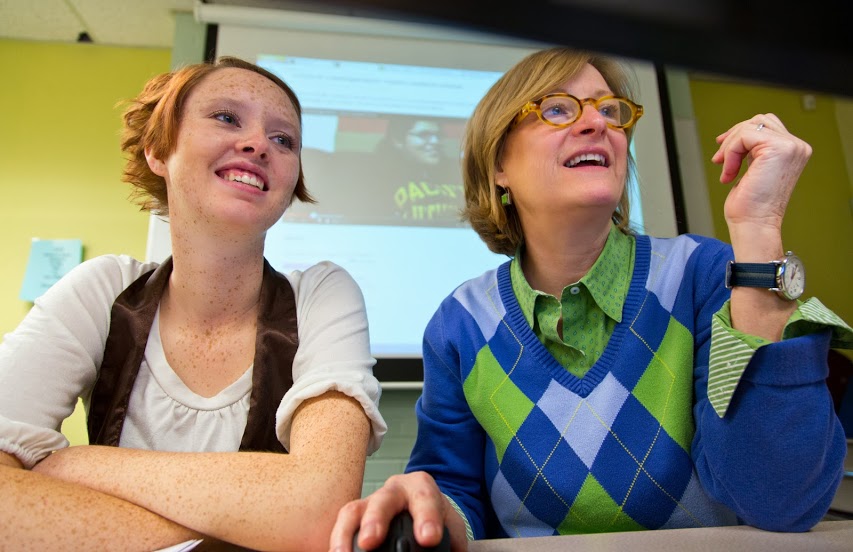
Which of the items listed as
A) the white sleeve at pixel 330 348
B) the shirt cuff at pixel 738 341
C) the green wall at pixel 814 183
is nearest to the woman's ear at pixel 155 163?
the white sleeve at pixel 330 348

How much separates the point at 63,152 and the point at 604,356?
9.26 feet

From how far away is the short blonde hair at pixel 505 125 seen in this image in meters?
0.98

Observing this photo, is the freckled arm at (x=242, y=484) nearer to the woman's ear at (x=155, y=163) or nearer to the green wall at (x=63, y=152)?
the woman's ear at (x=155, y=163)

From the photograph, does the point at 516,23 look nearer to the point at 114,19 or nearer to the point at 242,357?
the point at 242,357

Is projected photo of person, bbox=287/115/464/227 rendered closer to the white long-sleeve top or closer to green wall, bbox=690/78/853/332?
the white long-sleeve top

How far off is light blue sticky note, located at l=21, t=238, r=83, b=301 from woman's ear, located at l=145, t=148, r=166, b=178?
1.80 metres

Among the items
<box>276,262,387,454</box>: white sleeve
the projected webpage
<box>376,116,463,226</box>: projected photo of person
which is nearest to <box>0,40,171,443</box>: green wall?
the projected webpage

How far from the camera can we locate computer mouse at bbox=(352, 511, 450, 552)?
438mm

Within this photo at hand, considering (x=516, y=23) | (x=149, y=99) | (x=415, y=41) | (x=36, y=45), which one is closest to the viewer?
(x=516, y=23)

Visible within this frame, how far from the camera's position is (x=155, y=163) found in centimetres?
103

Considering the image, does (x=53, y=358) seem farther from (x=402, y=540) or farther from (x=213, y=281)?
(x=402, y=540)

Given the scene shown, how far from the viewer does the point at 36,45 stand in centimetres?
277

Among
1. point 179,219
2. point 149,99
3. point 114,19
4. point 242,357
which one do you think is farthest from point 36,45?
point 242,357

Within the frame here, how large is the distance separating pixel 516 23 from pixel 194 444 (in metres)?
0.85
